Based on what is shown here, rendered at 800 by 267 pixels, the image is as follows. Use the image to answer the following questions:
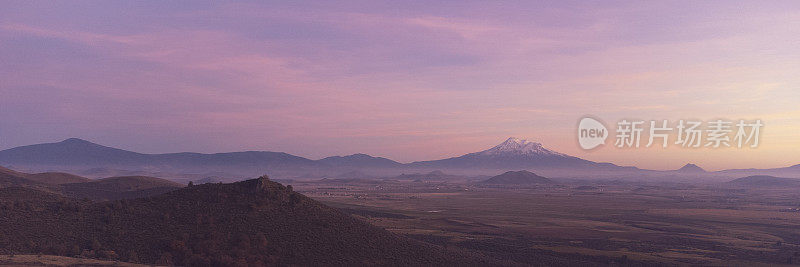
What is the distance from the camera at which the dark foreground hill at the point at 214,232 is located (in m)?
33.1

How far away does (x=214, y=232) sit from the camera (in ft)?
117

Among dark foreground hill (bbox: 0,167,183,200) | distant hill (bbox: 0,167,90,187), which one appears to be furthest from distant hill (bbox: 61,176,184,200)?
distant hill (bbox: 0,167,90,187)

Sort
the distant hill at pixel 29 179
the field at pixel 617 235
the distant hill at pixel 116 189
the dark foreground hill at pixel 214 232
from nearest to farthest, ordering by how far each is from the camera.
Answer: the dark foreground hill at pixel 214 232 < the field at pixel 617 235 < the distant hill at pixel 116 189 < the distant hill at pixel 29 179

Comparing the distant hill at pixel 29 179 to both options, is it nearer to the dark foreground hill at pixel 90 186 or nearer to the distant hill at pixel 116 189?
the dark foreground hill at pixel 90 186

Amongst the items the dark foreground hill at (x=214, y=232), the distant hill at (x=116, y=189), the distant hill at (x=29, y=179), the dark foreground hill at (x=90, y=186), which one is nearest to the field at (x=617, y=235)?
the dark foreground hill at (x=214, y=232)

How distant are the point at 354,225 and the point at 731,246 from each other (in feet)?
142

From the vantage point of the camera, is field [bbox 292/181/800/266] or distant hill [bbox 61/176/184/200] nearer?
field [bbox 292/181/800/266]

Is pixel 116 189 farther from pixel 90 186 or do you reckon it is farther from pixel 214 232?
pixel 214 232

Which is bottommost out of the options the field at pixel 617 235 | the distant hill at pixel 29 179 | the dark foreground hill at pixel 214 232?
the field at pixel 617 235

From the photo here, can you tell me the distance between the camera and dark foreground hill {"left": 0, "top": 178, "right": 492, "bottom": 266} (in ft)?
109

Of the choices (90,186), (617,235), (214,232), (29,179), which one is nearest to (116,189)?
(90,186)

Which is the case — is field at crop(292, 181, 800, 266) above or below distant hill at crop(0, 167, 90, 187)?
below

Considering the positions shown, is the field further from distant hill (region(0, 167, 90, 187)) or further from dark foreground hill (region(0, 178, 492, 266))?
distant hill (region(0, 167, 90, 187))

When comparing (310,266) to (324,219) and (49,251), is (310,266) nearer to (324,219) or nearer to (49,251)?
(324,219)
